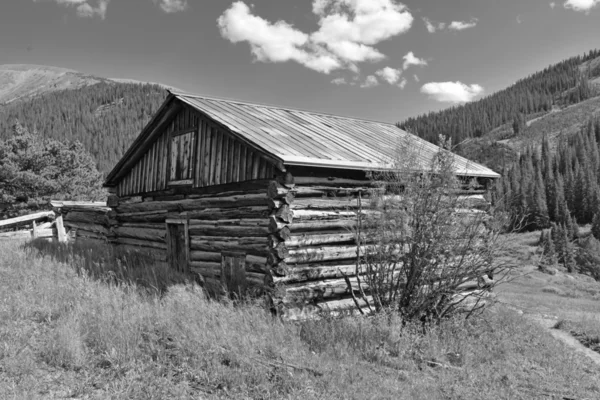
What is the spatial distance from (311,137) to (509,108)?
191 m

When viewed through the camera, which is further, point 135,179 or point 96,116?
point 96,116

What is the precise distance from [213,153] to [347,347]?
5.89m

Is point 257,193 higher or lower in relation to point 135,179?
lower

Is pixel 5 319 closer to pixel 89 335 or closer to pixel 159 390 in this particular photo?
pixel 89 335

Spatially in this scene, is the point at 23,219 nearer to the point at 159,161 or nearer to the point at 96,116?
the point at 159,161

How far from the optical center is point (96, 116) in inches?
5418

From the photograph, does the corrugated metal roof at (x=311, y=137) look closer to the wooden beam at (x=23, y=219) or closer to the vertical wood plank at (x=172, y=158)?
the vertical wood plank at (x=172, y=158)

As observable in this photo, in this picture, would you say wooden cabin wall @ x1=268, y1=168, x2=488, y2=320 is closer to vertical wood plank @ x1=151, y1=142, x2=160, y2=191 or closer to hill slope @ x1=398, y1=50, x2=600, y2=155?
vertical wood plank @ x1=151, y1=142, x2=160, y2=191

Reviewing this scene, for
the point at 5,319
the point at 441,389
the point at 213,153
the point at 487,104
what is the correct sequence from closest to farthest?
the point at 441,389
the point at 5,319
the point at 213,153
the point at 487,104

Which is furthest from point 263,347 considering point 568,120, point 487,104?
point 487,104

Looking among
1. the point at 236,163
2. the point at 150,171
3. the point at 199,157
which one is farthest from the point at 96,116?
the point at 236,163

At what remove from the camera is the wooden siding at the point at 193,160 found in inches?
376

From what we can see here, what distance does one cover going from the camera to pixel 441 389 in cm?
577

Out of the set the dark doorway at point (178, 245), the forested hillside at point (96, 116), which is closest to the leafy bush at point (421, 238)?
the dark doorway at point (178, 245)
